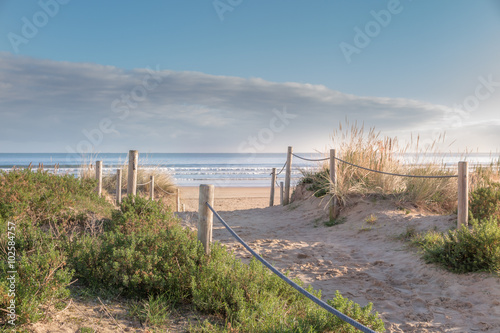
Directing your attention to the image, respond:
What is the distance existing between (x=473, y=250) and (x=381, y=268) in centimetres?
132

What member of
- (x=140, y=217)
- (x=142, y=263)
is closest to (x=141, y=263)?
(x=142, y=263)

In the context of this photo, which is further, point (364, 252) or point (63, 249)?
point (364, 252)

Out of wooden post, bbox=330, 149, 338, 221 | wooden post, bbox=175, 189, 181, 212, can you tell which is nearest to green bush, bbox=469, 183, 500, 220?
wooden post, bbox=330, 149, 338, 221

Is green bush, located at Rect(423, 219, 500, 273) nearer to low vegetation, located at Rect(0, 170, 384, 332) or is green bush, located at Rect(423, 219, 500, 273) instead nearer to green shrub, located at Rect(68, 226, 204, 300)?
low vegetation, located at Rect(0, 170, 384, 332)

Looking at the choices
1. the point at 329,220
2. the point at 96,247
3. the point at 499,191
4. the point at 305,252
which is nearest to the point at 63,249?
the point at 96,247

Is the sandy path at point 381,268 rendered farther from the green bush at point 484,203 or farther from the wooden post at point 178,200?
the wooden post at point 178,200

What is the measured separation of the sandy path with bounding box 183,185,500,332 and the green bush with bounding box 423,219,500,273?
0.16 metres

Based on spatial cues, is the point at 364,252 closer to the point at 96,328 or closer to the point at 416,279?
the point at 416,279

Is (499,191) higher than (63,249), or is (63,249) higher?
(499,191)

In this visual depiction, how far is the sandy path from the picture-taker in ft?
13.3

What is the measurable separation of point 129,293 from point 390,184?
7.39 metres

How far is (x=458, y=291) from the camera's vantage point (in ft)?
15.3

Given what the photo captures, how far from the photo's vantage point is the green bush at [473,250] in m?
4.88

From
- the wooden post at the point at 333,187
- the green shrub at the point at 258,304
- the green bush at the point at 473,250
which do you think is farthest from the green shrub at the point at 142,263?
the wooden post at the point at 333,187
